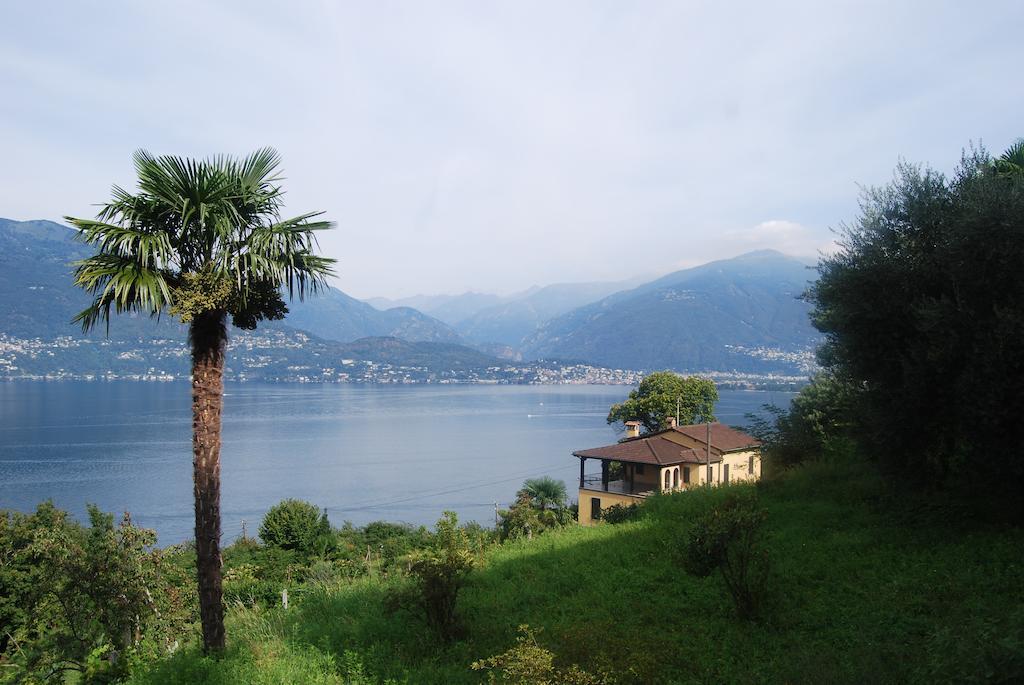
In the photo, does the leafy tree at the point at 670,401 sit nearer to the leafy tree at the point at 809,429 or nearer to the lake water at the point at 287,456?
the lake water at the point at 287,456

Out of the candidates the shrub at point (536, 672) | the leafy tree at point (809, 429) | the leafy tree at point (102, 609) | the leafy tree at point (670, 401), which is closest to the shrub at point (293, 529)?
the leafy tree at point (102, 609)

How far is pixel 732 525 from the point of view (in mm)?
7547

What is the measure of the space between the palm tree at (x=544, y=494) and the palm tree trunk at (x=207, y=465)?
27.2 metres

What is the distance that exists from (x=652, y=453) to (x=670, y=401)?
681 inches

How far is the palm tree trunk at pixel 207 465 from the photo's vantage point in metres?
7.22

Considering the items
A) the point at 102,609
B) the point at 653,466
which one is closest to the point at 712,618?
the point at 102,609

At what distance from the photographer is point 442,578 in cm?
742

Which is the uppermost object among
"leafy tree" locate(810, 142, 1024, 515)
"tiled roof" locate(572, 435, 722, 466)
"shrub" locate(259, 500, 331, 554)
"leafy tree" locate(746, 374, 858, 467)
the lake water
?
"leafy tree" locate(810, 142, 1024, 515)

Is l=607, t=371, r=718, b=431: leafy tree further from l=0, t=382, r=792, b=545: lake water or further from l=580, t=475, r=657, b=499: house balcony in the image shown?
l=580, t=475, r=657, b=499: house balcony

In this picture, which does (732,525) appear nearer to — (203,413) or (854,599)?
(854,599)

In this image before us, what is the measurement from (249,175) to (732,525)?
6.79 meters

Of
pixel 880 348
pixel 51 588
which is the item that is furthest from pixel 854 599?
pixel 51 588

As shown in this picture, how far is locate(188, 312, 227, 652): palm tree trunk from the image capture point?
722 centimetres

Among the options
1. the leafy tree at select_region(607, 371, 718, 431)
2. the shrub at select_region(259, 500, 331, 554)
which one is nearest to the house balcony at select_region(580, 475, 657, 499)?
the shrub at select_region(259, 500, 331, 554)
